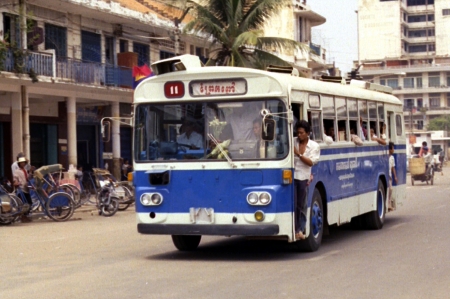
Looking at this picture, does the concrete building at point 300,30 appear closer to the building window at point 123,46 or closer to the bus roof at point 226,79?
the building window at point 123,46

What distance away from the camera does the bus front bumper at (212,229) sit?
38.2ft

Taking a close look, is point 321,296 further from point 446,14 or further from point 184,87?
point 446,14

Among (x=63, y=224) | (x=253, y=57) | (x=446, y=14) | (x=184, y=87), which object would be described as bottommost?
(x=63, y=224)

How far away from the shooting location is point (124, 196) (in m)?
24.7

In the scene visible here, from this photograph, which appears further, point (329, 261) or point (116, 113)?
point (116, 113)

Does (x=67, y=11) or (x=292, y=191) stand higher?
(x=67, y=11)

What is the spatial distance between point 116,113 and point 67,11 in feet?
17.1

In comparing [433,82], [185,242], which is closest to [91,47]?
[185,242]

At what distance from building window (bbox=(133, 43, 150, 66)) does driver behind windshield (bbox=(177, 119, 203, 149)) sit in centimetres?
2531

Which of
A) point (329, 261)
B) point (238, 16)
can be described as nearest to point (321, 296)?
point (329, 261)

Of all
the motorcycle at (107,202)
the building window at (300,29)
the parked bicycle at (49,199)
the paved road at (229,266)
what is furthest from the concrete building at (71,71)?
the building window at (300,29)

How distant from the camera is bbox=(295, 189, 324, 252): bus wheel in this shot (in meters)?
12.6

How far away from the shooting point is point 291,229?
1177 centimetres

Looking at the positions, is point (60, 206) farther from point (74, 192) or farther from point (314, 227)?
point (314, 227)
